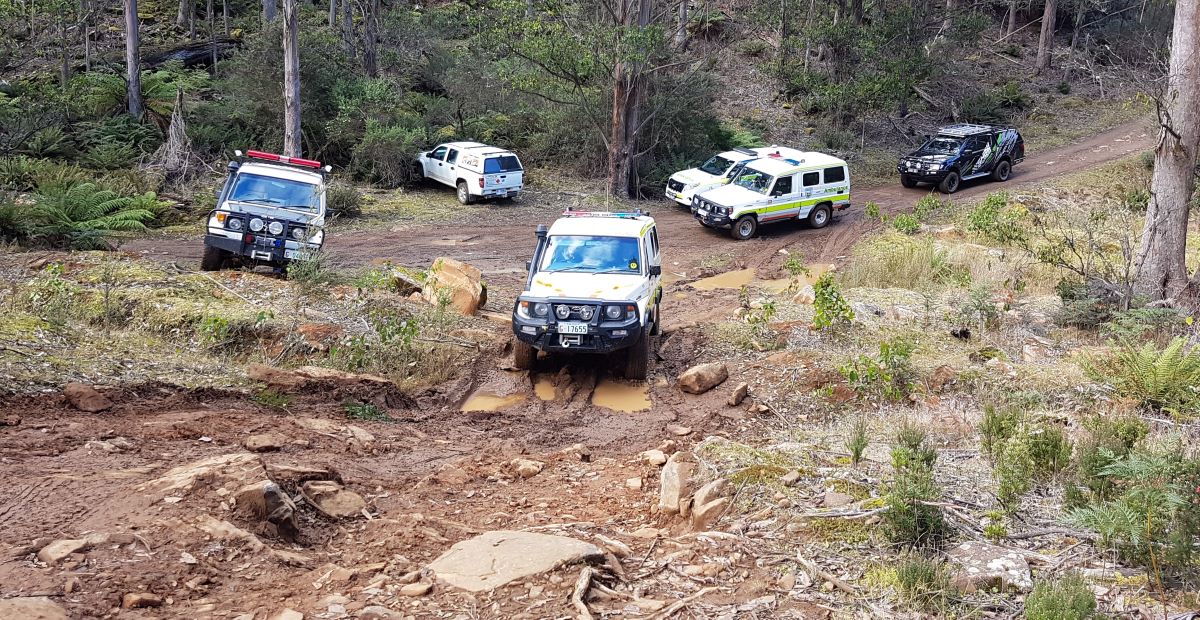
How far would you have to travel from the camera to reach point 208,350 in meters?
10.5

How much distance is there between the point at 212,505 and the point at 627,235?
6918 mm

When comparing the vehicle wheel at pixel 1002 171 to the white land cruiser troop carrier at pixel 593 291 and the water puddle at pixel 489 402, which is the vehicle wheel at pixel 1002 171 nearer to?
the white land cruiser troop carrier at pixel 593 291

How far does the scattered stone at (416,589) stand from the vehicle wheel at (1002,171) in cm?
2612

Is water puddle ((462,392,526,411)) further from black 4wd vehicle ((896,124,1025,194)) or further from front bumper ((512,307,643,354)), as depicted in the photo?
black 4wd vehicle ((896,124,1025,194))

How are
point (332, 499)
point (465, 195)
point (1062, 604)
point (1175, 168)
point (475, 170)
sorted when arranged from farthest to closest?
point (465, 195)
point (475, 170)
point (1175, 168)
point (332, 499)
point (1062, 604)

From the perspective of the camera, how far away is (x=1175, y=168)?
12.4 m

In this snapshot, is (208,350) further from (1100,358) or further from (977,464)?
(1100,358)

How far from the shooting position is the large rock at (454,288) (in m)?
13.4

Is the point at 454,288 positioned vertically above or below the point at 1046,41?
below

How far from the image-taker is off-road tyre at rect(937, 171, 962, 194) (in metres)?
26.3

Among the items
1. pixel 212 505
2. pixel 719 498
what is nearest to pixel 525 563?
pixel 719 498

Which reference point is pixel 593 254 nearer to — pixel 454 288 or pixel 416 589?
pixel 454 288

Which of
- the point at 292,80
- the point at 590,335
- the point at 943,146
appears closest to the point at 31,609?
the point at 590,335

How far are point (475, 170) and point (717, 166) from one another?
6339mm
